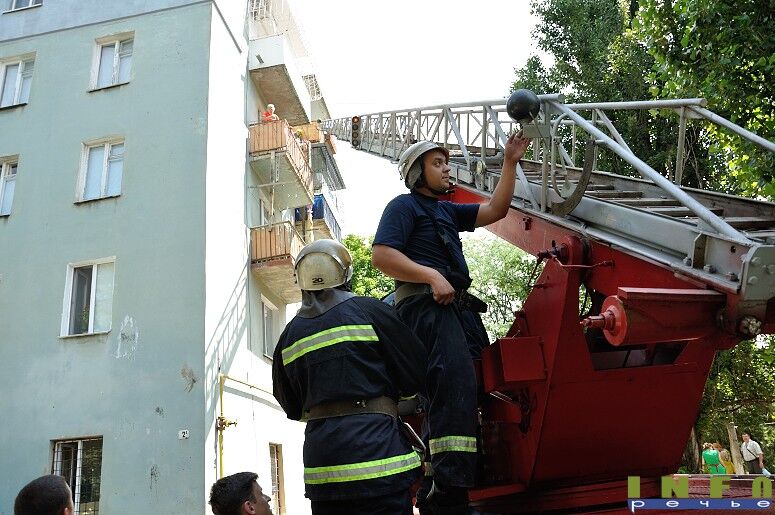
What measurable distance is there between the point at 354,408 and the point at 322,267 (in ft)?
2.15

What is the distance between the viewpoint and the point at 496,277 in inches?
1047

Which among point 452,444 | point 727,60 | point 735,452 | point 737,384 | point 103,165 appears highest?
point 103,165

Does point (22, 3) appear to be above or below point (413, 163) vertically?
above

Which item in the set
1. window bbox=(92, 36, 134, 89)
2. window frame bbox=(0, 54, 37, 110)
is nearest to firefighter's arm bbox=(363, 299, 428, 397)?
window bbox=(92, 36, 134, 89)

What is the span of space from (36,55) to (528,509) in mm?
14520

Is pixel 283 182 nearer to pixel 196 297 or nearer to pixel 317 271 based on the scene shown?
pixel 196 297

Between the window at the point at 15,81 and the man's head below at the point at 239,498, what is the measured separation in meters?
13.1

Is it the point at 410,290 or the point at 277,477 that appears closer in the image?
the point at 410,290

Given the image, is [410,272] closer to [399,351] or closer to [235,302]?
[399,351]

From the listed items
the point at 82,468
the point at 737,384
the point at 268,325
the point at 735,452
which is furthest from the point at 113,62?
the point at 735,452

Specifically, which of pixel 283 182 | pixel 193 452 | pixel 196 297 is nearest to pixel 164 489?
pixel 193 452

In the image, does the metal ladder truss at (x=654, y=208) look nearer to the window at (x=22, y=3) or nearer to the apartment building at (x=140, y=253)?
the apartment building at (x=140, y=253)

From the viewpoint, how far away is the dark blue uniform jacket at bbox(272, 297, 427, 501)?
2.66m

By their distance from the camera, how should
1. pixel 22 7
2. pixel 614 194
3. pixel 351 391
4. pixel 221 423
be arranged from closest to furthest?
1. pixel 351 391
2. pixel 614 194
3. pixel 221 423
4. pixel 22 7
